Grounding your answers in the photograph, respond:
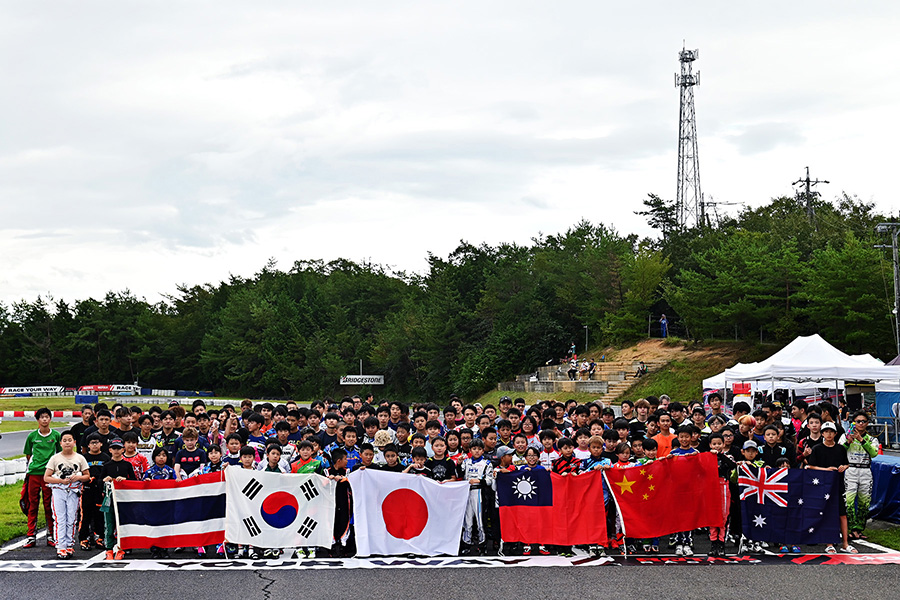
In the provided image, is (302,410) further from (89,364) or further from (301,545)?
(89,364)

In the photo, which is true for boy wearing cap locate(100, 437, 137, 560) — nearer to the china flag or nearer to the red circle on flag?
the red circle on flag

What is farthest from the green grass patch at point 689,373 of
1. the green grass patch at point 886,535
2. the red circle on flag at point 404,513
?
the red circle on flag at point 404,513

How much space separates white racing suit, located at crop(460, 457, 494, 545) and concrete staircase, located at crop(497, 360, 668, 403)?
33202mm

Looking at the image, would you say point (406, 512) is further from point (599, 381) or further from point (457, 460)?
point (599, 381)

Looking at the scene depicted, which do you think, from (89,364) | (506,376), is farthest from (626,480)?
(89,364)

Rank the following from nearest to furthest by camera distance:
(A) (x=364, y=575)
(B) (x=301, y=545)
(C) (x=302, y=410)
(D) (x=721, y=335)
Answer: (A) (x=364, y=575) < (B) (x=301, y=545) < (C) (x=302, y=410) < (D) (x=721, y=335)

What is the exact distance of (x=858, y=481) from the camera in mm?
10531

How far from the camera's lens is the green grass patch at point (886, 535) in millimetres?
10375

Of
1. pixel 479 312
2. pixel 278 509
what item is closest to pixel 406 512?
pixel 278 509

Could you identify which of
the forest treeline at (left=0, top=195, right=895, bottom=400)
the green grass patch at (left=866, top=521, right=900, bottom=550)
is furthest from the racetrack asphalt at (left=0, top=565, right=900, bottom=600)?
the forest treeline at (left=0, top=195, right=895, bottom=400)

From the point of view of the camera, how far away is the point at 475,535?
33.6ft

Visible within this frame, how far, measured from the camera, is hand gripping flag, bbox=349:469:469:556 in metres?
9.88

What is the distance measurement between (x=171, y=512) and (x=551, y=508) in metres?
4.45

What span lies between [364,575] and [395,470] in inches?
61.0
